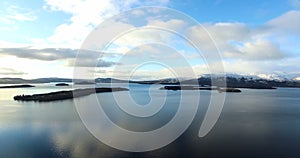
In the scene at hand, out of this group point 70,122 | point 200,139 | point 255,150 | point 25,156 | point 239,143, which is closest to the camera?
point 25,156

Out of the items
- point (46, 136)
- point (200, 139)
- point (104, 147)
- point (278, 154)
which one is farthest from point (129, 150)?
point (278, 154)

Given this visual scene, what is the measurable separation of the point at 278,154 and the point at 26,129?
34.4 ft

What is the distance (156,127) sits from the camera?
12.8m

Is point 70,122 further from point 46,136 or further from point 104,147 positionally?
point 104,147

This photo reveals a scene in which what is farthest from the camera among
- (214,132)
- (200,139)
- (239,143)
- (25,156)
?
(214,132)

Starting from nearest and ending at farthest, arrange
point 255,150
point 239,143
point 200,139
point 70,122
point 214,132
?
point 255,150
point 239,143
point 200,139
point 214,132
point 70,122

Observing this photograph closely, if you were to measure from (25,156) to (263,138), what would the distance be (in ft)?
28.9

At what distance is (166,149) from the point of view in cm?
895

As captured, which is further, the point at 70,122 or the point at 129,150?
the point at 70,122

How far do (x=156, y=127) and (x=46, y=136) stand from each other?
5031mm

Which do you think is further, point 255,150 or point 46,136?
point 46,136

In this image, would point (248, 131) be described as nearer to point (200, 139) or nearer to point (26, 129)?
point (200, 139)

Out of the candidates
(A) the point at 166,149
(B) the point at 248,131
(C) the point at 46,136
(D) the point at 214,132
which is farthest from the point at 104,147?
(B) the point at 248,131

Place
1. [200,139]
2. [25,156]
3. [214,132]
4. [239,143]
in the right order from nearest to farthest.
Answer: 1. [25,156]
2. [239,143]
3. [200,139]
4. [214,132]
